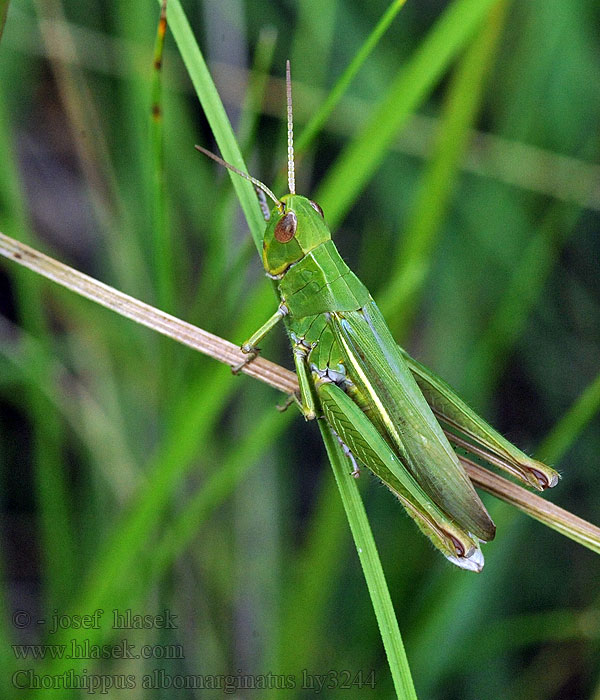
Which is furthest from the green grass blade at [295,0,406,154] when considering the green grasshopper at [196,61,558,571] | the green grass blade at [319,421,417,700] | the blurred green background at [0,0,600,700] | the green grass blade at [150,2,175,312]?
the green grass blade at [319,421,417,700]

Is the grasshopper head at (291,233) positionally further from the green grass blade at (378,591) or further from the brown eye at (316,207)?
the green grass blade at (378,591)

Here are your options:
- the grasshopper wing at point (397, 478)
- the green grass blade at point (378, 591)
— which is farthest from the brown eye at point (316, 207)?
the green grass blade at point (378, 591)

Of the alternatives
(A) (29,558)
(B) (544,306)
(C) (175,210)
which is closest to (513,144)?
(B) (544,306)

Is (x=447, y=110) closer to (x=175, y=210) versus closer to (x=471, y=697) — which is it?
(x=175, y=210)

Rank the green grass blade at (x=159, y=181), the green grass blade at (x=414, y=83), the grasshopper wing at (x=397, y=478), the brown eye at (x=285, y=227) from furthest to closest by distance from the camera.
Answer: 1. the brown eye at (x=285, y=227)
2. the green grass blade at (x=414, y=83)
3. the grasshopper wing at (x=397, y=478)
4. the green grass blade at (x=159, y=181)

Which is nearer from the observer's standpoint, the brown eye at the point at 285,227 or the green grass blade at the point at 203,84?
the green grass blade at the point at 203,84

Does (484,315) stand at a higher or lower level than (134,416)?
higher
